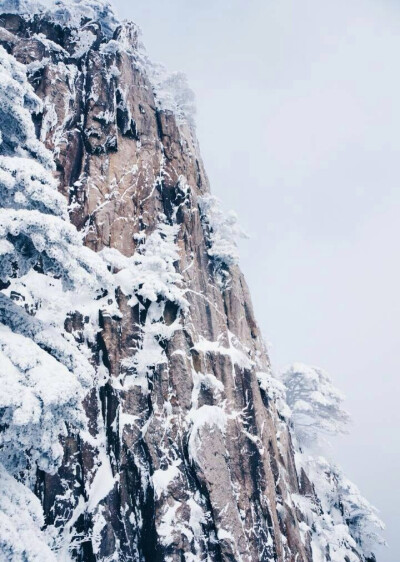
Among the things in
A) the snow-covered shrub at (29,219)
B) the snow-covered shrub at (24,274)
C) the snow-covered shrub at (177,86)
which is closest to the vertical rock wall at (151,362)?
the snow-covered shrub at (177,86)

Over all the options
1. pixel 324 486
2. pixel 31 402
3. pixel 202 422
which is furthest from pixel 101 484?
pixel 324 486

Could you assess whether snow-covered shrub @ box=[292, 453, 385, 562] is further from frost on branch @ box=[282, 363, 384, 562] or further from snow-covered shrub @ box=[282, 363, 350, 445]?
snow-covered shrub @ box=[282, 363, 350, 445]

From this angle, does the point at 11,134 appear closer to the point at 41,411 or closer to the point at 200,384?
the point at 41,411

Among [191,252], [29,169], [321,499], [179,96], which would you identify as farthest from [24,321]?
[179,96]

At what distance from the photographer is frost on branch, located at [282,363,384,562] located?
1997 cm

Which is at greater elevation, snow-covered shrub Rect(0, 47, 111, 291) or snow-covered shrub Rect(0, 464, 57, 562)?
snow-covered shrub Rect(0, 47, 111, 291)

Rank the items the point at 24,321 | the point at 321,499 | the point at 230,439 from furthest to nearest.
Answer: the point at 321,499 < the point at 230,439 < the point at 24,321

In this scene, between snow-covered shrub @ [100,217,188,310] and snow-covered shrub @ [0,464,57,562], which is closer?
snow-covered shrub @ [0,464,57,562]

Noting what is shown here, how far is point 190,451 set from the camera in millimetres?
14992

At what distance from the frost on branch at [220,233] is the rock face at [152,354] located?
0.72 feet

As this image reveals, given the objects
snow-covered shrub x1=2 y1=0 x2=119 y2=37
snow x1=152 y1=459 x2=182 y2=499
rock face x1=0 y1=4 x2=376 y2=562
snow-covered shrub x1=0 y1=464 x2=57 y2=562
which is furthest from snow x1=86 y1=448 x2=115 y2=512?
snow-covered shrub x1=2 y1=0 x2=119 y2=37

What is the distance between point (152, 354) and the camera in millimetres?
17000

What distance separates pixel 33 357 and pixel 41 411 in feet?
3.81

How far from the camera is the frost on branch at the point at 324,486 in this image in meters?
20.0
